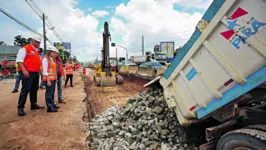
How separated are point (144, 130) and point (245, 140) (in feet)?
6.19

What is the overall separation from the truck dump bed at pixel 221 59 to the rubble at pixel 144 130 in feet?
1.51

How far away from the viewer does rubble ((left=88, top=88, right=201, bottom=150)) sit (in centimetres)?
312

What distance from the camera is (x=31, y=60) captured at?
164 inches

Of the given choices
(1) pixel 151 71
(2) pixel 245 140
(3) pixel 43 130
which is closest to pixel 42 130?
(3) pixel 43 130

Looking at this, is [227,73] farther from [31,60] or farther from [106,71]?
[106,71]

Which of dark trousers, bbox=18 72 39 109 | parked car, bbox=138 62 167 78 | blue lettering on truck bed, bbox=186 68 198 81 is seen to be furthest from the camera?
parked car, bbox=138 62 167 78

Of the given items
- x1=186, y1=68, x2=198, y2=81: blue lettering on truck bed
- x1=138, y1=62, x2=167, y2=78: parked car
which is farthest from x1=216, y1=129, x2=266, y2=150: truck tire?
x1=138, y1=62, x2=167, y2=78: parked car

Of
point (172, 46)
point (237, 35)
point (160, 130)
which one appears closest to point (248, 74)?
point (237, 35)

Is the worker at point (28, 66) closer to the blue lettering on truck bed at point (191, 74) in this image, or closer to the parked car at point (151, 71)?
the blue lettering on truck bed at point (191, 74)

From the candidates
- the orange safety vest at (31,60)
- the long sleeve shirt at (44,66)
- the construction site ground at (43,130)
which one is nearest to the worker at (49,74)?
the long sleeve shirt at (44,66)

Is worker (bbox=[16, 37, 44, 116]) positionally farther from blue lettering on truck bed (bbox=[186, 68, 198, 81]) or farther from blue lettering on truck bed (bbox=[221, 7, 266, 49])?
blue lettering on truck bed (bbox=[221, 7, 266, 49])

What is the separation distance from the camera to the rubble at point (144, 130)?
10.2 feet

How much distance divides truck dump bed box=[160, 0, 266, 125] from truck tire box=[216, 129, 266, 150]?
38 centimetres

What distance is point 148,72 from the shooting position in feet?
41.3
